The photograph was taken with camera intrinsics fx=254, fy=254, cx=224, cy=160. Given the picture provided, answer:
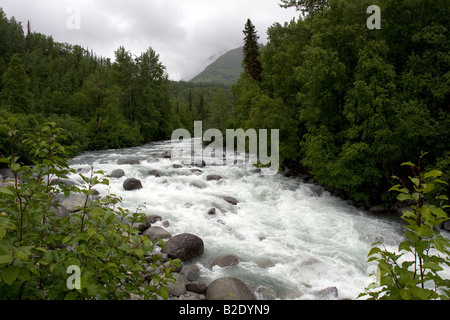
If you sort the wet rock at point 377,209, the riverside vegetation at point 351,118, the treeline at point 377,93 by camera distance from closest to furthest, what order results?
the riverside vegetation at point 351,118, the treeline at point 377,93, the wet rock at point 377,209

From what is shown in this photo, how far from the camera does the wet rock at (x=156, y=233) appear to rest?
8961 millimetres

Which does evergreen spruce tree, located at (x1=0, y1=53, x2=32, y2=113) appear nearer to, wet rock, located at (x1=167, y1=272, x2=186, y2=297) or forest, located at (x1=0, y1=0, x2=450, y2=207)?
forest, located at (x1=0, y1=0, x2=450, y2=207)

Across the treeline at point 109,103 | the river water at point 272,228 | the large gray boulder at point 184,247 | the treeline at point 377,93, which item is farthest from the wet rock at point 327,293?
the treeline at point 109,103

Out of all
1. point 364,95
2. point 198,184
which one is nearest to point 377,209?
point 364,95

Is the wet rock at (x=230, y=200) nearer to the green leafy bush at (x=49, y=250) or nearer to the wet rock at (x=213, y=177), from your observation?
the wet rock at (x=213, y=177)

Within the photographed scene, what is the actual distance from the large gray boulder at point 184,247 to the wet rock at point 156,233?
0.64 meters

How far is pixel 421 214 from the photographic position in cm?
204

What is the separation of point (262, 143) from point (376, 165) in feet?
24.5

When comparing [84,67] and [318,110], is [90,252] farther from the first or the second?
[84,67]

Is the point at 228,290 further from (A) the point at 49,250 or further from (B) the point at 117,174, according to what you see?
(B) the point at 117,174

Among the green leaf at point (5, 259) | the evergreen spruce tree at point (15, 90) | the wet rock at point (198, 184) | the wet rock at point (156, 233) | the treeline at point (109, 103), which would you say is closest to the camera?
the green leaf at point (5, 259)

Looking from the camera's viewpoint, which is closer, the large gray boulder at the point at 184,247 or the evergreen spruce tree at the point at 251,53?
the large gray boulder at the point at 184,247

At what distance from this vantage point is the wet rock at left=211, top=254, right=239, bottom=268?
8.03 m
